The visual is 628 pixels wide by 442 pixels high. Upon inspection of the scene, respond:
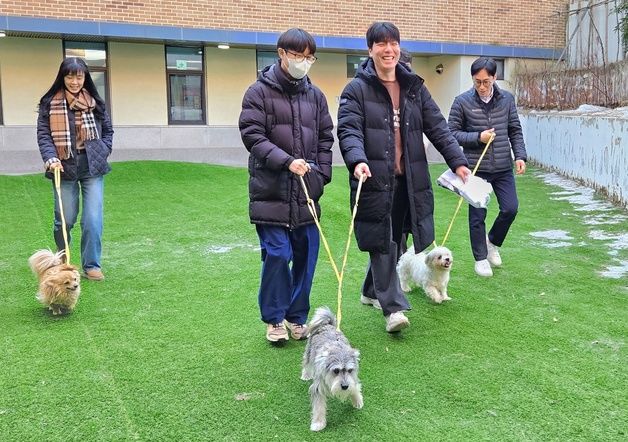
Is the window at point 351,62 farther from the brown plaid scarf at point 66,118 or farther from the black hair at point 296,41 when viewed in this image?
the black hair at point 296,41

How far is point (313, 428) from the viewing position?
298cm

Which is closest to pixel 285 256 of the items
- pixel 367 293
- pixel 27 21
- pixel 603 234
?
pixel 367 293

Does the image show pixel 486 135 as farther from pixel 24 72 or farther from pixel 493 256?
pixel 24 72

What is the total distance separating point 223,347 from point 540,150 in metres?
11.2

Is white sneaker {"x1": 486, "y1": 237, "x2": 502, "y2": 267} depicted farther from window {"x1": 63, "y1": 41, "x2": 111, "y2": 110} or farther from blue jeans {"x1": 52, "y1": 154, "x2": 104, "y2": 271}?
window {"x1": 63, "y1": 41, "x2": 111, "y2": 110}

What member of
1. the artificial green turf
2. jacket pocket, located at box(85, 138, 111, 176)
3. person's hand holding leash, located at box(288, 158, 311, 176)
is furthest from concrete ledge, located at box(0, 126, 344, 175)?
person's hand holding leash, located at box(288, 158, 311, 176)

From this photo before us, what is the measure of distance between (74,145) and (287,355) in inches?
105

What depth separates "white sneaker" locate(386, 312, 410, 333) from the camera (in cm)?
402

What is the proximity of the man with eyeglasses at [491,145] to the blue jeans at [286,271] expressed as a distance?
2125 millimetres

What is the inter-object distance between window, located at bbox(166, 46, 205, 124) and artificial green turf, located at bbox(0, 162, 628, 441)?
24.6ft

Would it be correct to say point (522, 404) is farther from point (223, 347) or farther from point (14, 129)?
point (14, 129)

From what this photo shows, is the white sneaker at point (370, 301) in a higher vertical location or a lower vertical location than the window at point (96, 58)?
lower

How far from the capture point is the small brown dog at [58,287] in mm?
4426

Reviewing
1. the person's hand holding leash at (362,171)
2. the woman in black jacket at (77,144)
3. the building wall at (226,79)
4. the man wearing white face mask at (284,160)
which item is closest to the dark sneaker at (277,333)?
the man wearing white face mask at (284,160)
